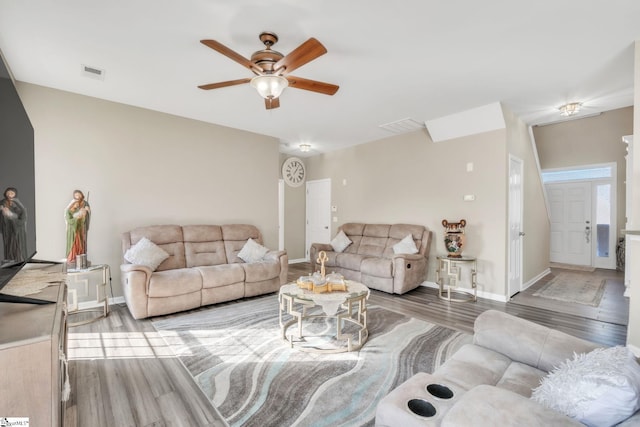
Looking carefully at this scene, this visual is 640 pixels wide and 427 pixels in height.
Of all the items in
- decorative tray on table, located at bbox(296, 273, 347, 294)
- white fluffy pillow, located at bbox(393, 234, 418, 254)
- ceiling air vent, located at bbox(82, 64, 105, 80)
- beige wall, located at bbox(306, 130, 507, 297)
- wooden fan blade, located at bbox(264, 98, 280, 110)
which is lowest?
decorative tray on table, located at bbox(296, 273, 347, 294)

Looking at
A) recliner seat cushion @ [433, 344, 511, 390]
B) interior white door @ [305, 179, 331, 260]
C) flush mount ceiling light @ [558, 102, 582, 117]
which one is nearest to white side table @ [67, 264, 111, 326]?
recliner seat cushion @ [433, 344, 511, 390]

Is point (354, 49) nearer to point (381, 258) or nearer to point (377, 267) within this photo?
point (377, 267)

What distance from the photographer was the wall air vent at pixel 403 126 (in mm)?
4387

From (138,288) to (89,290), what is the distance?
1.03m

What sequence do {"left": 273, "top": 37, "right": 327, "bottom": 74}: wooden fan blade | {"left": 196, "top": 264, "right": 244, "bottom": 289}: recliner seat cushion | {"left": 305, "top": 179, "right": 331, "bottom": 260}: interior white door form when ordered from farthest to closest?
{"left": 305, "top": 179, "right": 331, "bottom": 260}: interior white door < {"left": 196, "top": 264, "right": 244, "bottom": 289}: recliner seat cushion < {"left": 273, "top": 37, "right": 327, "bottom": 74}: wooden fan blade

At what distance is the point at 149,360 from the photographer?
2303 millimetres

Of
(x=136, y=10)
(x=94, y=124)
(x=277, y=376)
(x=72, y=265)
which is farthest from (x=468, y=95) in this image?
(x=72, y=265)

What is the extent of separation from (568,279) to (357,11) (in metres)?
5.62

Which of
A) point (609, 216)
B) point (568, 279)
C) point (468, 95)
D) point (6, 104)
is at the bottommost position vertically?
point (568, 279)

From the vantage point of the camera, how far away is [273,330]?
287 cm

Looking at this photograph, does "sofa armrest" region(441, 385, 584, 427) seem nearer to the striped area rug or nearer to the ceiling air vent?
the striped area rug

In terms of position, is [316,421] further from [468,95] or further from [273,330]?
[468,95]

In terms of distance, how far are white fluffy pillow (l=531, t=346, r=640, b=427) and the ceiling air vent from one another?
13.2 feet

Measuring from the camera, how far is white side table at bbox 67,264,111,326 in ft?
10.2
